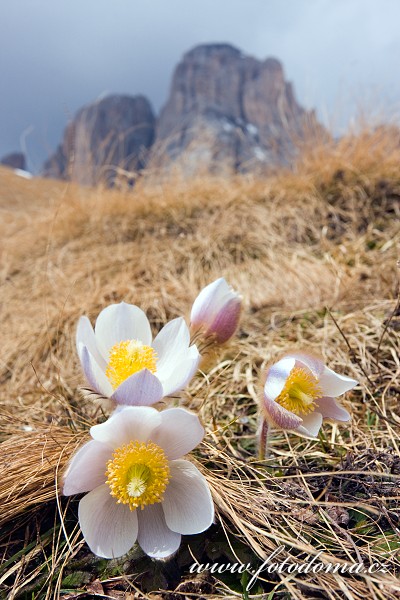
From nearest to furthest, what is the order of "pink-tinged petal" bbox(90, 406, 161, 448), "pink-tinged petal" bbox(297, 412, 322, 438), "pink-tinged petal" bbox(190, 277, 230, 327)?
"pink-tinged petal" bbox(90, 406, 161, 448) < "pink-tinged petal" bbox(297, 412, 322, 438) < "pink-tinged petal" bbox(190, 277, 230, 327)

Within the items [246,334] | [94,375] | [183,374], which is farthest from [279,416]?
[246,334]

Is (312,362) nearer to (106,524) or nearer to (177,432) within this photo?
(177,432)

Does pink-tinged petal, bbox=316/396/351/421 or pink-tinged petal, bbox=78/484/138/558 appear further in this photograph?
pink-tinged petal, bbox=316/396/351/421

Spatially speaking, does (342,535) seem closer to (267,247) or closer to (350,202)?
(267,247)

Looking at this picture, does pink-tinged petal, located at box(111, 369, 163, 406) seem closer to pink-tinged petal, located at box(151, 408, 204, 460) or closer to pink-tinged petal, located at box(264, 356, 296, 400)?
pink-tinged petal, located at box(151, 408, 204, 460)

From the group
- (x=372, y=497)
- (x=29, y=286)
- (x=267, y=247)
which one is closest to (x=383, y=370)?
(x=372, y=497)

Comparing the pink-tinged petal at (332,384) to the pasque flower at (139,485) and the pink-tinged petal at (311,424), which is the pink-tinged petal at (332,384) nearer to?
the pink-tinged petal at (311,424)

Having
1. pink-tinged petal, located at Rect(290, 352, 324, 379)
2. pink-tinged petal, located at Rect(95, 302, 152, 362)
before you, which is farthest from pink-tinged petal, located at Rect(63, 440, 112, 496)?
pink-tinged petal, located at Rect(290, 352, 324, 379)
